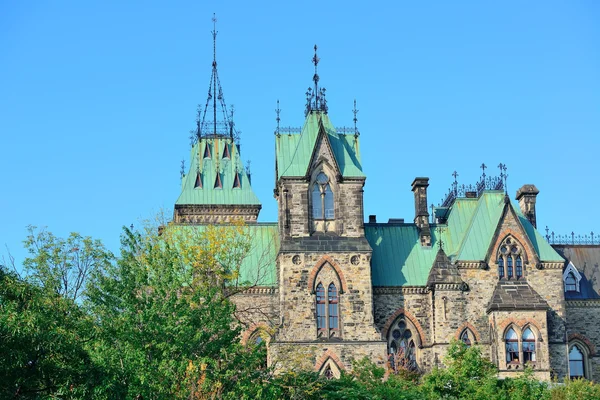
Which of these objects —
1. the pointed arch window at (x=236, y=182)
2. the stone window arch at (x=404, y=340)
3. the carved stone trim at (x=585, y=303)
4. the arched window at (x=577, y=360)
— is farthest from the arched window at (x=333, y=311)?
the pointed arch window at (x=236, y=182)

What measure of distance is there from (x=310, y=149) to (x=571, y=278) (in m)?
17.8

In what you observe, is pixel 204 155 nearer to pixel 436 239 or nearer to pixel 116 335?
pixel 436 239

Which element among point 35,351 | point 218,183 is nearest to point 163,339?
point 35,351

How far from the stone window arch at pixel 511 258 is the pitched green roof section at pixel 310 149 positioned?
909cm

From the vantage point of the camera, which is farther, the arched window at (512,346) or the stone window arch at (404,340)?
the stone window arch at (404,340)

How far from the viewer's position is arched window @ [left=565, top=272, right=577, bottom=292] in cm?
6606

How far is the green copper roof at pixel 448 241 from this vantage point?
207ft

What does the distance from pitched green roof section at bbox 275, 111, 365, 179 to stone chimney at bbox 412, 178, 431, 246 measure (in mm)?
4766

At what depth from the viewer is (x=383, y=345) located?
194 ft

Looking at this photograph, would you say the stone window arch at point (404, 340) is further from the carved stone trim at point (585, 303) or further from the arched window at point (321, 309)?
the carved stone trim at point (585, 303)

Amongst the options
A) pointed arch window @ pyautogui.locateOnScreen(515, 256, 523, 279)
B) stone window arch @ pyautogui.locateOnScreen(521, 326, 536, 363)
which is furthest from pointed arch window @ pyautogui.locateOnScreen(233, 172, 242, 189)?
stone window arch @ pyautogui.locateOnScreen(521, 326, 536, 363)

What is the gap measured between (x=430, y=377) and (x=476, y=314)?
37.0 feet

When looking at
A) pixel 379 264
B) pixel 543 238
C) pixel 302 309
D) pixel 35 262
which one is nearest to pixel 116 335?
pixel 35 262

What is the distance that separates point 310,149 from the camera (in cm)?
6219
